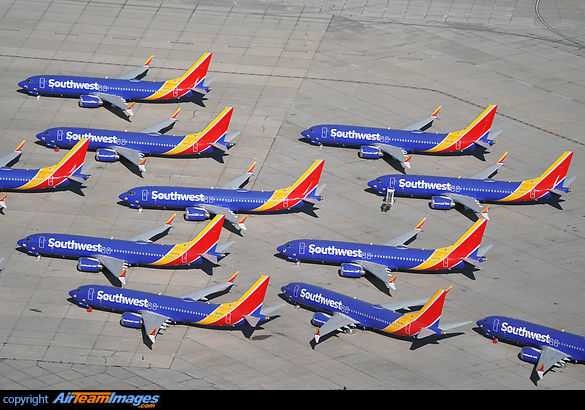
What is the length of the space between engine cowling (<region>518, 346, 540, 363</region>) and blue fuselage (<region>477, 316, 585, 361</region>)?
104 cm

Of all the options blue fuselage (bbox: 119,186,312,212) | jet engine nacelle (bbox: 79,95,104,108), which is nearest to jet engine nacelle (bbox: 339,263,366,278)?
blue fuselage (bbox: 119,186,312,212)

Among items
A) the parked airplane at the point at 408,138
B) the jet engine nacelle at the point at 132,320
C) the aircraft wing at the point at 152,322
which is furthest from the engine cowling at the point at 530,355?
the jet engine nacelle at the point at 132,320

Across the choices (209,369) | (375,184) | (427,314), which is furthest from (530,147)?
(209,369)

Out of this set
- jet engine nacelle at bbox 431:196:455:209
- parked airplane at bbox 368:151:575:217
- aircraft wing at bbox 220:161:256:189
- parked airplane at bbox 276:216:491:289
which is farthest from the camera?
parked airplane at bbox 368:151:575:217

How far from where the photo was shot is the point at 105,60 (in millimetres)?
181500

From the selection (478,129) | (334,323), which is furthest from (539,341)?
(478,129)

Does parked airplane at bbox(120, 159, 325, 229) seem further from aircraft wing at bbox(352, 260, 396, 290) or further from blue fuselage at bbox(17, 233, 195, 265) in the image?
aircraft wing at bbox(352, 260, 396, 290)

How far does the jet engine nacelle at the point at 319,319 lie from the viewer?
131 m

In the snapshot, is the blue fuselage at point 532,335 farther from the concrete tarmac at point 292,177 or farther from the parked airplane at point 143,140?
the parked airplane at point 143,140

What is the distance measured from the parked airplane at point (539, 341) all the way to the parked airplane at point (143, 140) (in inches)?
2003

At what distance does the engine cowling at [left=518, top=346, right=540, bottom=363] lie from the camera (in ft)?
416

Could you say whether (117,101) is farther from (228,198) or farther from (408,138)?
(408,138)

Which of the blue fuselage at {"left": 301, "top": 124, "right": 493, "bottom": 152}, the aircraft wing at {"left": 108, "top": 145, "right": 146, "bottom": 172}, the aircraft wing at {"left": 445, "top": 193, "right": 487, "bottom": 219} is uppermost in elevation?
the blue fuselage at {"left": 301, "top": 124, "right": 493, "bottom": 152}

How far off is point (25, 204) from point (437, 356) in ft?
199
